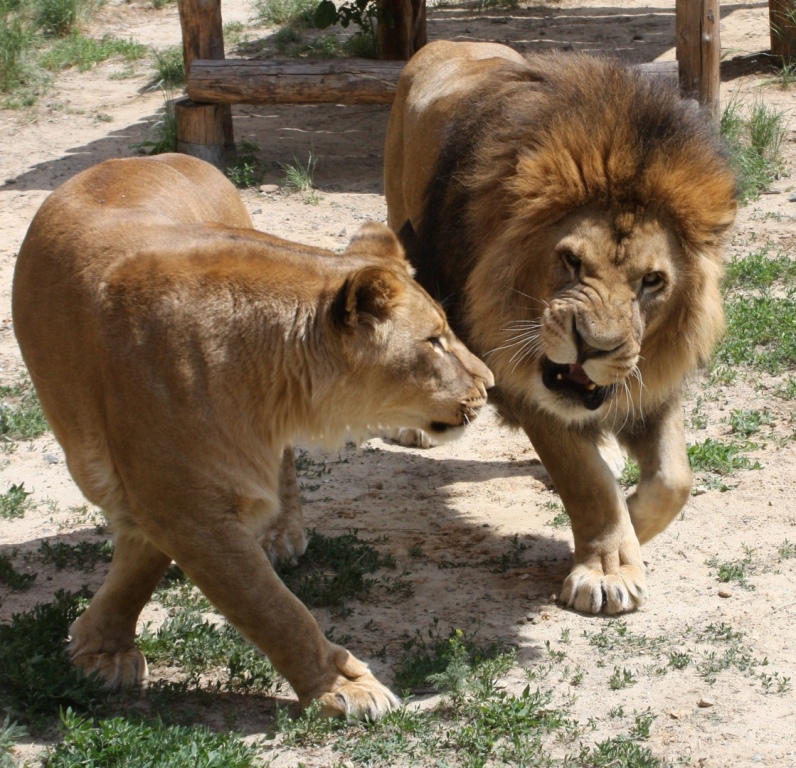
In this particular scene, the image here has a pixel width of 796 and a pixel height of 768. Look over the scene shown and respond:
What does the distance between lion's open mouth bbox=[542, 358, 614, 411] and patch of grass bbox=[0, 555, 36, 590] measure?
76.1 inches

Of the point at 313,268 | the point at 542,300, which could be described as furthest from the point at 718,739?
the point at 313,268

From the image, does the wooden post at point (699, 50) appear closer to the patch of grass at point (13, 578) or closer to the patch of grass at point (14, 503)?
the patch of grass at point (14, 503)

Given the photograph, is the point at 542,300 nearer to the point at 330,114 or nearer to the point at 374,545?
the point at 374,545

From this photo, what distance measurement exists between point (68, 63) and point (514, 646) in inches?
392

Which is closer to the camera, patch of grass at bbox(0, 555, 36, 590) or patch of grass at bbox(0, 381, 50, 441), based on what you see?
patch of grass at bbox(0, 555, 36, 590)

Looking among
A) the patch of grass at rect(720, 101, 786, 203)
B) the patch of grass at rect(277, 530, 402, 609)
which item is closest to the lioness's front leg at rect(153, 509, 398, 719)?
the patch of grass at rect(277, 530, 402, 609)

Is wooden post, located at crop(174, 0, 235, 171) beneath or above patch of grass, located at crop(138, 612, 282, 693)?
above

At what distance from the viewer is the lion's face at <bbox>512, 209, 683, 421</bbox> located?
361cm

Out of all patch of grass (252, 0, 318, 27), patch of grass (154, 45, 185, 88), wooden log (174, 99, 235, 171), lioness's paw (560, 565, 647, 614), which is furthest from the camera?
patch of grass (252, 0, 318, 27)

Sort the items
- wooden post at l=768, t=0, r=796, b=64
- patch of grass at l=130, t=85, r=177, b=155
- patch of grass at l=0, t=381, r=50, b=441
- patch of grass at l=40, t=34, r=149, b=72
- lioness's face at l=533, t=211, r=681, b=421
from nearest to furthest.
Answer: lioness's face at l=533, t=211, r=681, b=421, patch of grass at l=0, t=381, r=50, b=441, patch of grass at l=130, t=85, r=177, b=155, wooden post at l=768, t=0, r=796, b=64, patch of grass at l=40, t=34, r=149, b=72

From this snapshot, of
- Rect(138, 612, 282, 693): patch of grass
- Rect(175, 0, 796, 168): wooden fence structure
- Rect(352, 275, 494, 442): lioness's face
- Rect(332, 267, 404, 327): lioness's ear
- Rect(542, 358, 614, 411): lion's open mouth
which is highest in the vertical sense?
Rect(175, 0, 796, 168): wooden fence structure

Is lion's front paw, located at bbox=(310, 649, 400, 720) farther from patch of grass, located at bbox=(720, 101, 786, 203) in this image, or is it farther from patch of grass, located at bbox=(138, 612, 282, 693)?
patch of grass, located at bbox=(720, 101, 786, 203)

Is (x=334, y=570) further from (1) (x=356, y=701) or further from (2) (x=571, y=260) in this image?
(2) (x=571, y=260)

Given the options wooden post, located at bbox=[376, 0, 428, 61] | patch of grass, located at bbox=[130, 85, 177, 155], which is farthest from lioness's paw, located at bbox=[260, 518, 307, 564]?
wooden post, located at bbox=[376, 0, 428, 61]
